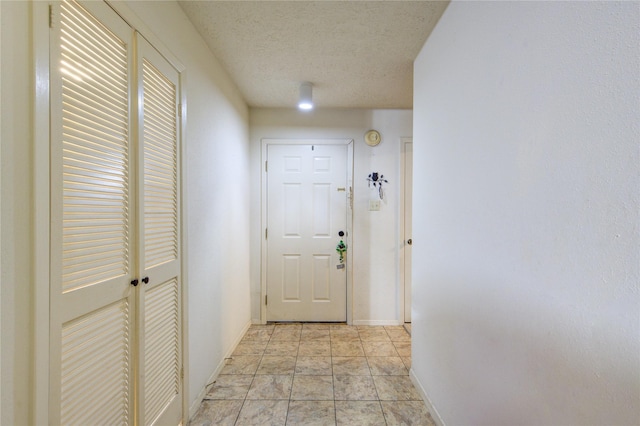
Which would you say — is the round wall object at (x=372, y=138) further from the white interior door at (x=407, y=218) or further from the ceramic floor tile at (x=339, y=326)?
the ceramic floor tile at (x=339, y=326)

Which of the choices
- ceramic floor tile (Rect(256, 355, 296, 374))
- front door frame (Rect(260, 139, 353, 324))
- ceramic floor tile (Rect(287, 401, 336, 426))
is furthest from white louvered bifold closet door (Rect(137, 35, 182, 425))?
front door frame (Rect(260, 139, 353, 324))

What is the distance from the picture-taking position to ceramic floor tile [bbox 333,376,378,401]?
184 centimetres

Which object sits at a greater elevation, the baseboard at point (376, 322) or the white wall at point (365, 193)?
the white wall at point (365, 193)

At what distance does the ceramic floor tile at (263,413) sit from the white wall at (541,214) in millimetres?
964

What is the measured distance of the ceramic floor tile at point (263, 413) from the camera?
5.30ft

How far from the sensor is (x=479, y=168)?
1.15 m

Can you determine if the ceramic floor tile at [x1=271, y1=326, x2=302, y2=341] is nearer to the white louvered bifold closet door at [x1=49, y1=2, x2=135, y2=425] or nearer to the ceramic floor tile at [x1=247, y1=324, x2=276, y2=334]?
the ceramic floor tile at [x1=247, y1=324, x2=276, y2=334]

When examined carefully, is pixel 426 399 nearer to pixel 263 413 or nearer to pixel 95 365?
pixel 263 413

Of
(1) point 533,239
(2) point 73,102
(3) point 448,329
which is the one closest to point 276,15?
(2) point 73,102

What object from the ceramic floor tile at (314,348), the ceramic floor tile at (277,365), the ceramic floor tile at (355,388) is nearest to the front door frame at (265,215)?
the ceramic floor tile at (314,348)

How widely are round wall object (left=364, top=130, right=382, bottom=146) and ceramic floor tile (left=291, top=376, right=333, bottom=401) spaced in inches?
91.2

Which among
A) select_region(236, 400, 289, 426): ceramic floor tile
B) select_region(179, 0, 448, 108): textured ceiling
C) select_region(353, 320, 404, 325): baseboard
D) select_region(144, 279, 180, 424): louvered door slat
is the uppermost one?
select_region(179, 0, 448, 108): textured ceiling

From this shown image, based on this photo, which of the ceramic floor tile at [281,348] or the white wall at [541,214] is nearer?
the white wall at [541,214]

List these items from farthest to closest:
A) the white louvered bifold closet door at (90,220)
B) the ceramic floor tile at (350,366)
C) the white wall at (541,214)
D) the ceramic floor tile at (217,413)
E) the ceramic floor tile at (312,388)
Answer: the ceramic floor tile at (350,366), the ceramic floor tile at (312,388), the ceramic floor tile at (217,413), the white louvered bifold closet door at (90,220), the white wall at (541,214)
